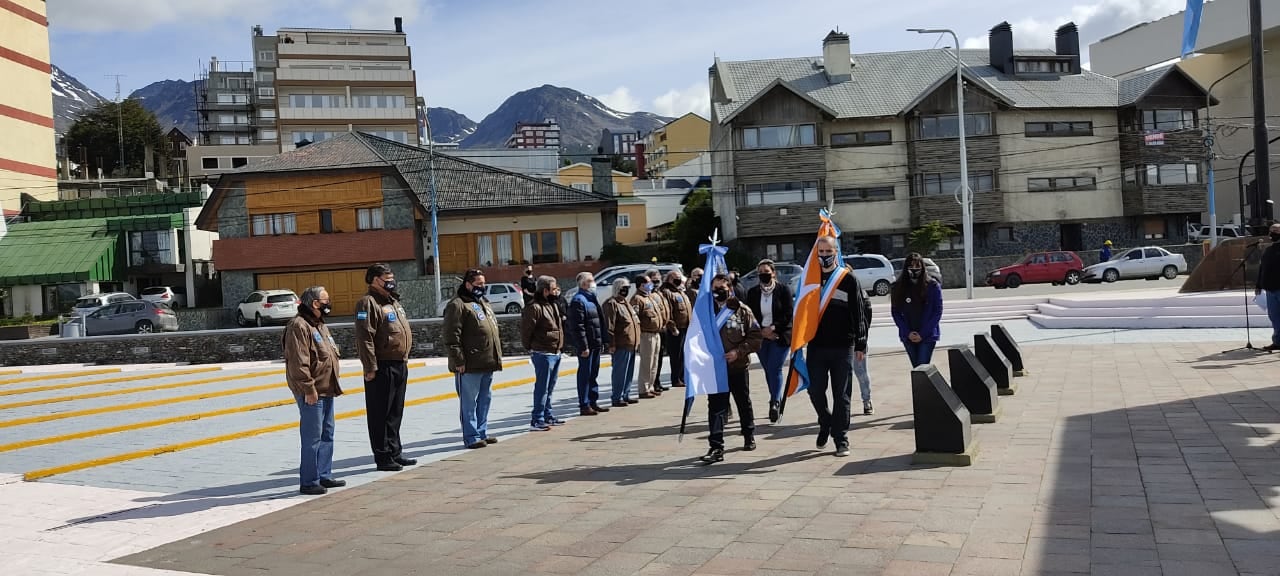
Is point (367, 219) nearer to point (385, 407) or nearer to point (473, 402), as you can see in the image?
point (473, 402)

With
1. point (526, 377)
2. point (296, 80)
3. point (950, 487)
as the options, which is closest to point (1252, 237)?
point (526, 377)

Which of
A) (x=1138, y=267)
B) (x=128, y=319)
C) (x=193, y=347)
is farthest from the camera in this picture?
(x=1138, y=267)

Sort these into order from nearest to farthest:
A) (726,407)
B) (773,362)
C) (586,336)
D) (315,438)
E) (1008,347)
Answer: (315,438) < (726,407) < (773,362) < (586,336) < (1008,347)

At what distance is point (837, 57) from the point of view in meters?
51.6

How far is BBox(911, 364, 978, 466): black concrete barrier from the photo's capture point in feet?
26.9

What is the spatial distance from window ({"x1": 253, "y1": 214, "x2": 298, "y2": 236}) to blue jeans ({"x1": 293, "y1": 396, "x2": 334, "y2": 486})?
40.7 metres

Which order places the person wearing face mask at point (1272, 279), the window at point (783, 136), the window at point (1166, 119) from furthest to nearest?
the window at point (1166, 119) < the window at point (783, 136) < the person wearing face mask at point (1272, 279)

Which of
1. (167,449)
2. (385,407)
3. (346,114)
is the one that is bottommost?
(167,449)

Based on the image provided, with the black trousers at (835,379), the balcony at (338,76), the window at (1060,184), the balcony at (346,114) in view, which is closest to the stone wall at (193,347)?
the black trousers at (835,379)

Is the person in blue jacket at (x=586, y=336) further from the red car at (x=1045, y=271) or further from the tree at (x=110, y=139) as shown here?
the tree at (x=110, y=139)

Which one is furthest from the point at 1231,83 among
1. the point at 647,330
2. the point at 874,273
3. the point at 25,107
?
the point at 25,107

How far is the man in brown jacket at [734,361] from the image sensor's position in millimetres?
9109

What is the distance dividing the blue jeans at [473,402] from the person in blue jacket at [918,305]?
178 inches

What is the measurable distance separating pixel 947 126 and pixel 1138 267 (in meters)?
13.1
